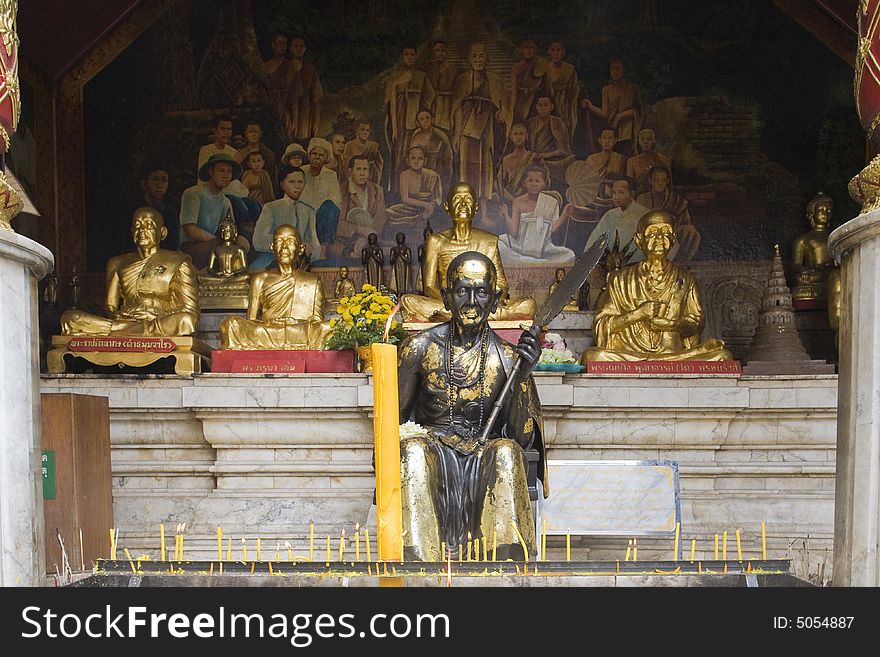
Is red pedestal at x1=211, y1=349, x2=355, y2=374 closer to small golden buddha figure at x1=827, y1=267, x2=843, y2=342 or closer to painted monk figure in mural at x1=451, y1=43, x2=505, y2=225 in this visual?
painted monk figure in mural at x1=451, y1=43, x2=505, y2=225

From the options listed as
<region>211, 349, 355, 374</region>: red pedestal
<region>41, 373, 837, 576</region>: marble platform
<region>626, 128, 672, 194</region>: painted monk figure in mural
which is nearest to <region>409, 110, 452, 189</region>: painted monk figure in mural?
<region>626, 128, 672, 194</region>: painted monk figure in mural

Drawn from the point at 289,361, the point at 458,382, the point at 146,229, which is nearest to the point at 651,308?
the point at 289,361

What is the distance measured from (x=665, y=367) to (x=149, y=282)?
4703 mm

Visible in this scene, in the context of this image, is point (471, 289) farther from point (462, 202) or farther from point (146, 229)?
point (146, 229)

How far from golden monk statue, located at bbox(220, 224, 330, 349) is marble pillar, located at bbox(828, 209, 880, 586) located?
6.47 metres

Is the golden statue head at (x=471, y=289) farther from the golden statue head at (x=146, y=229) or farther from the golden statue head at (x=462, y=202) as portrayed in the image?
the golden statue head at (x=146, y=229)

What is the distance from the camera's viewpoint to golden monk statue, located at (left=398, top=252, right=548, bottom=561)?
5203mm

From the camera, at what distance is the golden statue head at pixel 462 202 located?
1092cm

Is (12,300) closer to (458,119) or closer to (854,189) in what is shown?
(854,189)

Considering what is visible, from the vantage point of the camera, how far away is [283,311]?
10547 millimetres

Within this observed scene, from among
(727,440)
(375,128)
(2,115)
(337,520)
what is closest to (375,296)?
(337,520)

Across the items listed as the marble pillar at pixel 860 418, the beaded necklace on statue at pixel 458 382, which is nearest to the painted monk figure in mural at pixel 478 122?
the beaded necklace on statue at pixel 458 382

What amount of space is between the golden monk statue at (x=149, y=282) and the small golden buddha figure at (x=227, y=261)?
3.07 feet
